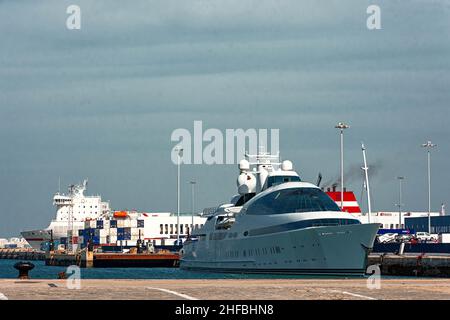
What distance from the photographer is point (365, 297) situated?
27.0 metres

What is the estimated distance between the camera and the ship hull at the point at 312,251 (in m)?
74.7

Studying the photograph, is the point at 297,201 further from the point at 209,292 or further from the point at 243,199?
the point at 209,292

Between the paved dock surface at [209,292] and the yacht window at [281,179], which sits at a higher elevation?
the yacht window at [281,179]

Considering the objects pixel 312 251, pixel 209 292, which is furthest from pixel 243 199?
pixel 209 292

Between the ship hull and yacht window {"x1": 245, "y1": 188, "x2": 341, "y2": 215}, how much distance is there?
2.48 metres

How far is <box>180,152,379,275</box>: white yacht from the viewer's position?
74812 millimetres

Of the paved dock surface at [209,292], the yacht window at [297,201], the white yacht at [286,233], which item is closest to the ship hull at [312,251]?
the white yacht at [286,233]

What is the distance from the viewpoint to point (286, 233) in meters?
78.4

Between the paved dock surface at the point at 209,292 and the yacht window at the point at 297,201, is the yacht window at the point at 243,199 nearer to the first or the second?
the yacht window at the point at 297,201

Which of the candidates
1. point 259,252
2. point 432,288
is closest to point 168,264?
point 259,252

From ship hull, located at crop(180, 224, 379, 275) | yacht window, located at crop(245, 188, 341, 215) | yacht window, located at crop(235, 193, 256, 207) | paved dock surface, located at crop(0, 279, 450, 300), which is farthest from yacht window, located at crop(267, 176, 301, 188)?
paved dock surface, located at crop(0, 279, 450, 300)

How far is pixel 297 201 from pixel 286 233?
3.44 metres
